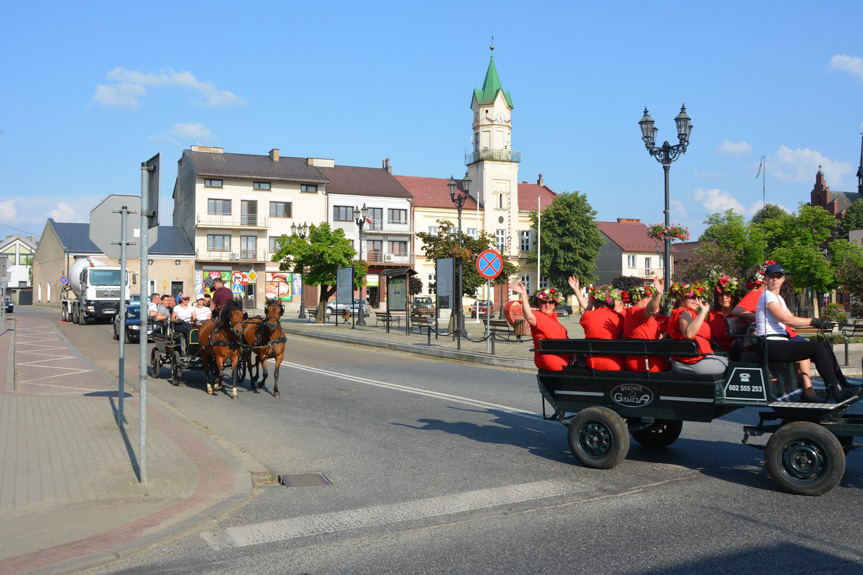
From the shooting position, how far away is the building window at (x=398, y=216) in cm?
7244

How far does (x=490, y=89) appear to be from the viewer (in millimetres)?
74312

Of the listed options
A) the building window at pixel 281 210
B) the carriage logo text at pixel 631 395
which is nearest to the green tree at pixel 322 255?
the building window at pixel 281 210

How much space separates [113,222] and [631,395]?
6382 mm

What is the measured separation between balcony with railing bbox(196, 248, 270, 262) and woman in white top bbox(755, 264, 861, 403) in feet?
205

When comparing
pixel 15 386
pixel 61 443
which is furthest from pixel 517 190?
pixel 61 443

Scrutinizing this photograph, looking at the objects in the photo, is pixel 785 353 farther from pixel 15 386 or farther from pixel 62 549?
pixel 15 386

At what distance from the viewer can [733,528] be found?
18.9ft

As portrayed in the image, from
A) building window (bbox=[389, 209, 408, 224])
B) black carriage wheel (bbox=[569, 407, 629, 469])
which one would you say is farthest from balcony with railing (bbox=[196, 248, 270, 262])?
black carriage wheel (bbox=[569, 407, 629, 469])

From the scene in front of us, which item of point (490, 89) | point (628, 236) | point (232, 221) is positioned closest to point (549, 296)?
point (232, 221)

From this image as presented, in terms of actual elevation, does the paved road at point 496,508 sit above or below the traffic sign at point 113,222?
below

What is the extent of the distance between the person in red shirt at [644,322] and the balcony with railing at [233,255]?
6146cm

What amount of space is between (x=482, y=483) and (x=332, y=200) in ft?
212

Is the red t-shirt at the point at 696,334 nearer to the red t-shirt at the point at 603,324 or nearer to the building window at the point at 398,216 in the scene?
the red t-shirt at the point at 603,324

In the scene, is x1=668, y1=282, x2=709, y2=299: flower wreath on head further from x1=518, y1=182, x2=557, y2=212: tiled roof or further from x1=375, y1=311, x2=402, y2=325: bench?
x1=518, y1=182, x2=557, y2=212: tiled roof
